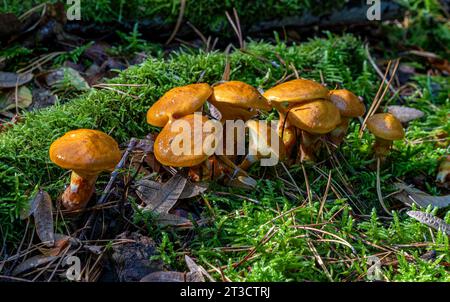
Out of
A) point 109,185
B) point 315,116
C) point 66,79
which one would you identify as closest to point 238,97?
point 315,116

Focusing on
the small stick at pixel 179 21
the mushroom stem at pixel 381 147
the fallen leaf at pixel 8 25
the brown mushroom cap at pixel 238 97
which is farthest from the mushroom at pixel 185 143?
the small stick at pixel 179 21

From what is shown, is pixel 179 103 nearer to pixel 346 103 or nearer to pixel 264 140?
pixel 264 140

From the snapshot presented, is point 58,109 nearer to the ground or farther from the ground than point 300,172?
farther from the ground

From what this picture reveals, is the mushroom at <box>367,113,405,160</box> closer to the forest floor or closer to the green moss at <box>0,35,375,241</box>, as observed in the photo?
the forest floor

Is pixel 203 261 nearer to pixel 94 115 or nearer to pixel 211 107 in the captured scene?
pixel 211 107

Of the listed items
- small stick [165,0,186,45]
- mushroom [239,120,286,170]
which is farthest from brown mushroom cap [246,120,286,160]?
small stick [165,0,186,45]

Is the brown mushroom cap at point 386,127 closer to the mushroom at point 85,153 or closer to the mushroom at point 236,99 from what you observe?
the mushroom at point 236,99
